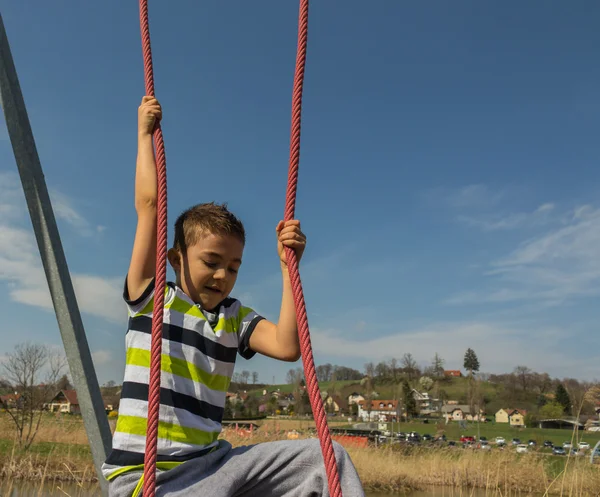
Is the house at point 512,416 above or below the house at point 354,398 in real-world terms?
below

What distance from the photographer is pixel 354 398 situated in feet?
295

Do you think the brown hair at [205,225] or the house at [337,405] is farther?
the house at [337,405]

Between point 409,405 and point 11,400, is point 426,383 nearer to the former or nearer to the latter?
point 409,405

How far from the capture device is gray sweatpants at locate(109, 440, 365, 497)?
5.00 feet

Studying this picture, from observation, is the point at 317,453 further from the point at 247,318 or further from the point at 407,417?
the point at 407,417

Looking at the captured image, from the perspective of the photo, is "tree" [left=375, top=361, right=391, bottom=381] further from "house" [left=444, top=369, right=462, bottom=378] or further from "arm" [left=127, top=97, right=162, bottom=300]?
"arm" [left=127, top=97, right=162, bottom=300]

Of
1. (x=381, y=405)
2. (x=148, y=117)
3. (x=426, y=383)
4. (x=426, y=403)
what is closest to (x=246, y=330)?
(x=148, y=117)

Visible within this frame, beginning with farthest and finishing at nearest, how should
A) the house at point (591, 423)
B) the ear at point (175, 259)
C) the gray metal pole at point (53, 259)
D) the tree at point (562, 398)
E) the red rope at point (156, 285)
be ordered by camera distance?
the tree at point (562, 398) → the house at point (591, 423) → the gray metal pole at point (53, 259) → the ear at point (175, 259) → the red rope at point (156, 285)

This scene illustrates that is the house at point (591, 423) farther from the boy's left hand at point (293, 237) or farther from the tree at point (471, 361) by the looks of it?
the tree at point (471, 361)

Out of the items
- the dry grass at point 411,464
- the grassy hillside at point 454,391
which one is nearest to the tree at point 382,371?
the grassy hillside at point 454,391

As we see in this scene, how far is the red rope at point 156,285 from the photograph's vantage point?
138 cm

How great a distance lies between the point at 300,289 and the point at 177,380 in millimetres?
527

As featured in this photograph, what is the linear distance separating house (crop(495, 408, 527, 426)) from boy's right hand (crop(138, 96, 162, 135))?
2889 inches

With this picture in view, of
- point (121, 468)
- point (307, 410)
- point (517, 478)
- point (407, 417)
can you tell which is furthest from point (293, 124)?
point (407, 417)
